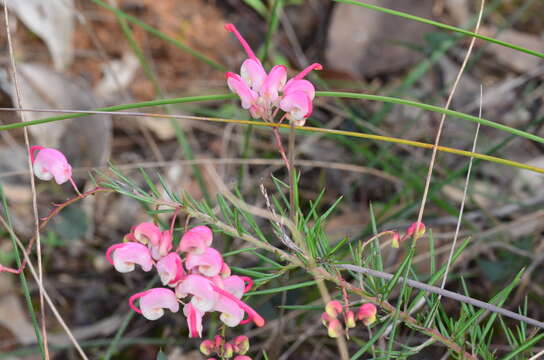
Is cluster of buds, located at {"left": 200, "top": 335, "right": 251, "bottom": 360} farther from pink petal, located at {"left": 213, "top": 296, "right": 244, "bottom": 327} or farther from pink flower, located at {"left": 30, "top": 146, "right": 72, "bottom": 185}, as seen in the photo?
pink flower, located at {"left": 30, "top": 146, "right": 72, "bottom": 185}

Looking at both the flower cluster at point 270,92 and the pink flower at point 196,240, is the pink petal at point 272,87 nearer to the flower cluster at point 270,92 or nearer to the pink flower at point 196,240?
the flower cluster at point 270,92

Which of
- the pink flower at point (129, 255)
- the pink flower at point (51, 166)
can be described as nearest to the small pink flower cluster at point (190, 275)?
the pink flower at point (129, 255)

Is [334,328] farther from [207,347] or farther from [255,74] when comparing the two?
[255,74]

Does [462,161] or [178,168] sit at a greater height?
[178,168]

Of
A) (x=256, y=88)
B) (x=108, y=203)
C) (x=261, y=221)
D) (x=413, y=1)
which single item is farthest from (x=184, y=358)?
(x=413, y=1)

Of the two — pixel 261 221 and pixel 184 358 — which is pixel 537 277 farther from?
pixel 184 358

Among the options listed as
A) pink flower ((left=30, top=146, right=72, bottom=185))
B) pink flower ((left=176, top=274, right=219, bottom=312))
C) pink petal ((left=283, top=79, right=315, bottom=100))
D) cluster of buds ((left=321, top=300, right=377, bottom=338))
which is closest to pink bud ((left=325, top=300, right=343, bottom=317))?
cluster of buds ((left=321, top=300, right=377, bottom=338))

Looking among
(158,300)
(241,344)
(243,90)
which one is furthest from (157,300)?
(243,90)
